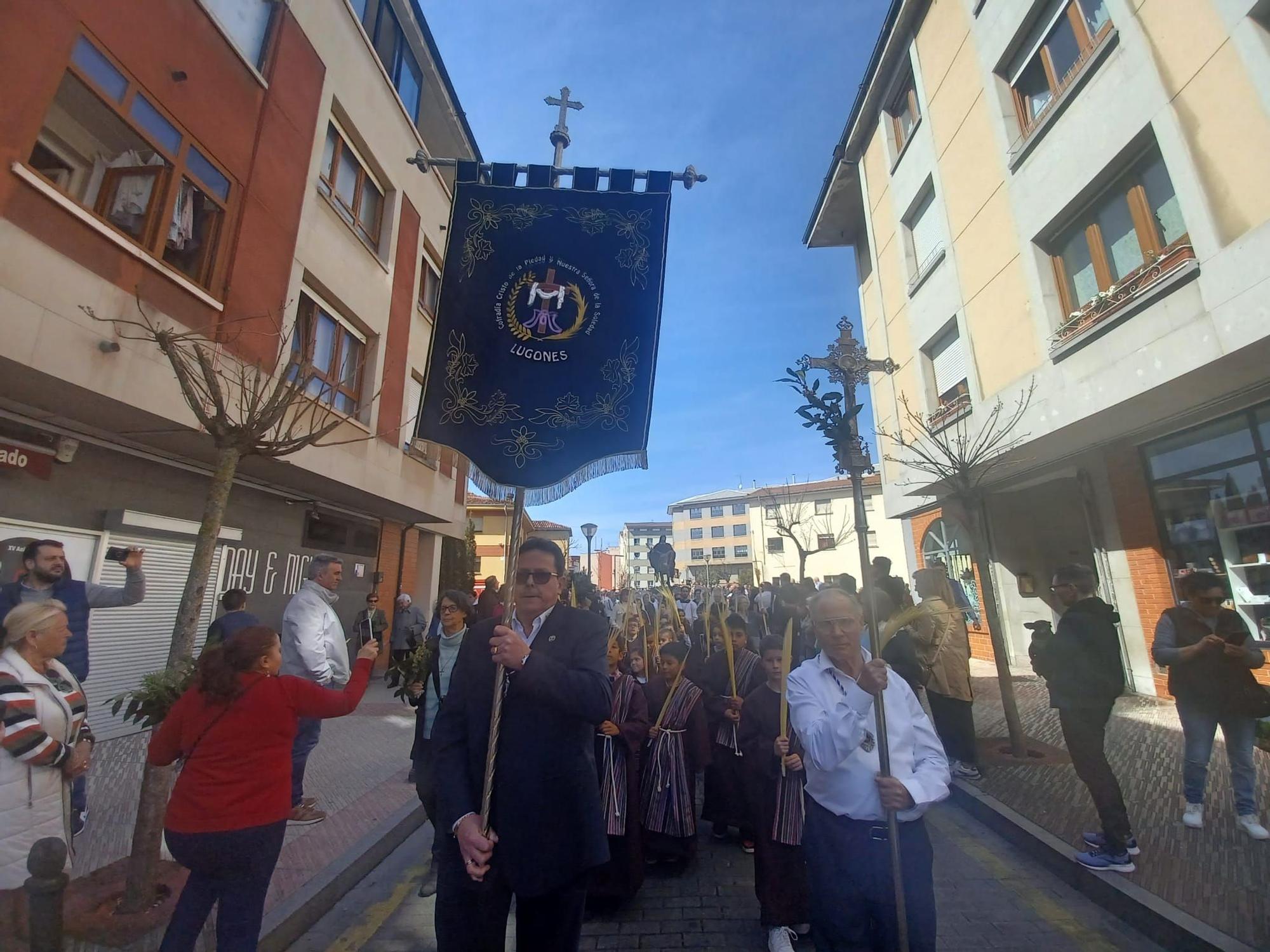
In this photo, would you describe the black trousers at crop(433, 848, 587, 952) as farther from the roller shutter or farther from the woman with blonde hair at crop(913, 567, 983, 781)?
the roller shutter

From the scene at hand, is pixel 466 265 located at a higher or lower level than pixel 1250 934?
higher

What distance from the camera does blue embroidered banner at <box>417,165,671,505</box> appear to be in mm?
3217

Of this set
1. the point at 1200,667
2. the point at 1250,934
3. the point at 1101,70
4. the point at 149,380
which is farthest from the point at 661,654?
the point at 1101,70

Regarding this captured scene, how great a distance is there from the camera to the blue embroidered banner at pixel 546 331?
10.6 feet

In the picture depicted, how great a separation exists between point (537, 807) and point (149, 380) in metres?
6.80

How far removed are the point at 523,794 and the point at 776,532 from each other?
54.9 metres

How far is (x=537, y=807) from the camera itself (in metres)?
2.07

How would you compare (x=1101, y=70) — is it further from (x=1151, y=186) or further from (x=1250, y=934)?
(x=1250, y=934)

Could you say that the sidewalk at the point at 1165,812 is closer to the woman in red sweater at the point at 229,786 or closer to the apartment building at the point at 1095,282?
the apartment building at the point at 1095,282

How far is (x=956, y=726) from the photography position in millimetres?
6000

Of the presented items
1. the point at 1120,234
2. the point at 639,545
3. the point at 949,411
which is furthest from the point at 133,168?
the point at 639,545

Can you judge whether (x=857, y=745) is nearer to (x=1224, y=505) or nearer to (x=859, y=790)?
(x=859, y=790)

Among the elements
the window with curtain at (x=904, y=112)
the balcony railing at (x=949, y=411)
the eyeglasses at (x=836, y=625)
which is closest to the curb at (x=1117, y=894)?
the eyeglasses at (x=836, y=625)

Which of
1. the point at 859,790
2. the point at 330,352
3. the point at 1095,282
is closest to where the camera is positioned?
the point at 859,790
